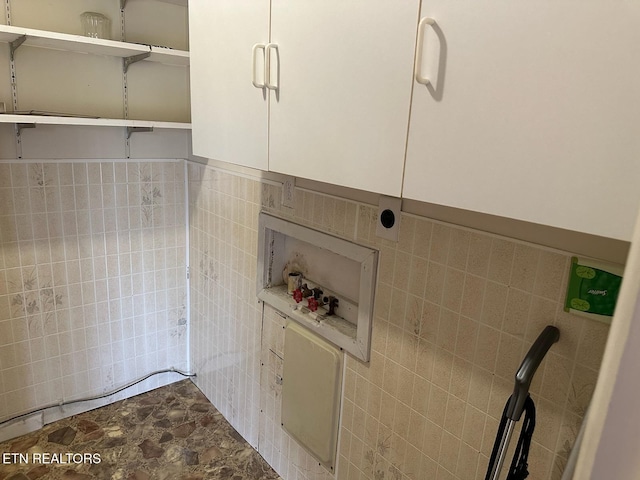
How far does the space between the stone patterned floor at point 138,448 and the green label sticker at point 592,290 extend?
1352 mm

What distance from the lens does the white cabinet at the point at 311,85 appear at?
2.63ft

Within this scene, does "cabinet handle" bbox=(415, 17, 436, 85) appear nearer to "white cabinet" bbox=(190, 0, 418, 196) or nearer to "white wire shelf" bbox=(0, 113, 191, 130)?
"white cabinet" bbox=(190, 0, 418, 196)

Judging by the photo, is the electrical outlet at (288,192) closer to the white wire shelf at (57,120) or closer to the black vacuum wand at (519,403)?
the white wire shelf at (57,120)

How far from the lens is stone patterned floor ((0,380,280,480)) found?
1718 mm

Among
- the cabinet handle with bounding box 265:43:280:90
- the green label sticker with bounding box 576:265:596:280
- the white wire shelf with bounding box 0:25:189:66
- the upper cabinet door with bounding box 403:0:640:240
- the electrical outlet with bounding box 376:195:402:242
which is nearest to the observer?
the upper cabinet door with bounding box 403:0:640:240

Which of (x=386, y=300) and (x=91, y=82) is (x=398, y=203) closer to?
(x=386, y=300)

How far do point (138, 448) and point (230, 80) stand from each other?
150 centimetres

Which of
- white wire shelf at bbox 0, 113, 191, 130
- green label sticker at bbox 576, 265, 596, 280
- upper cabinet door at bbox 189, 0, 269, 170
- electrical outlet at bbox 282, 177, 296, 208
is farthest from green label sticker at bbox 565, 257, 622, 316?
white wire shelf at bbox 0, 113, 191, 130

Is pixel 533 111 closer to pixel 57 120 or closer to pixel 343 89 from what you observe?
pixel 343 89

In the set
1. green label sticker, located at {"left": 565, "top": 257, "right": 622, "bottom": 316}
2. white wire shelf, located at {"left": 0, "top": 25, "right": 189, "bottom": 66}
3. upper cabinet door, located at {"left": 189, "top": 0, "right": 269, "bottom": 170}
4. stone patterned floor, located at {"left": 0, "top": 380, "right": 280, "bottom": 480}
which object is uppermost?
white wire shelf, located at {"left": 0, "top": 25, "right": 189, "bottom": 66}

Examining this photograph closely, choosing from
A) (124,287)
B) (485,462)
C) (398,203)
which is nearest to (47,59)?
(124,287)

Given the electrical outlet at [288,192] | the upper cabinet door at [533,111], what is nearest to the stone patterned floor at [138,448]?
the electrical outlet at [288,192]

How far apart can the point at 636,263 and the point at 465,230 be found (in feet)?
2.38

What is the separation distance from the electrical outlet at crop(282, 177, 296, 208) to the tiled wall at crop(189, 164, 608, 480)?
29 millimetres
